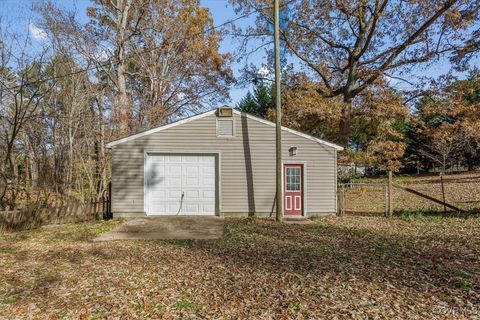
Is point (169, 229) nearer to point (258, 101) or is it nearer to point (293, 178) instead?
point (293, 178)

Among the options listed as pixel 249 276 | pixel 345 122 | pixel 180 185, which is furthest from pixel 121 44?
pixel 249 276

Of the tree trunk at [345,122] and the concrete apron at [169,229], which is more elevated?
the tree trunk at [345,122]

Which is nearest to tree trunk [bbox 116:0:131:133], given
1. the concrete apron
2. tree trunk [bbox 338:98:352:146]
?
A: the concrete apron

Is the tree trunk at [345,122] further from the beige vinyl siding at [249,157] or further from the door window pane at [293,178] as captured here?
the door window pane at [293,178]

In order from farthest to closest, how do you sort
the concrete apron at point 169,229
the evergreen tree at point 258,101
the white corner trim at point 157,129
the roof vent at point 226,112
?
the evergreen tree at point 258,101
the roof vent at point 226,112
the white corner trim at point 157,129
the concrete apron at point 169,229

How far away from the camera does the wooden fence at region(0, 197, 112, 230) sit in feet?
27.2

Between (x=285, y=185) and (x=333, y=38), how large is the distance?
35.0ft

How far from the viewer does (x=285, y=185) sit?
1053cm

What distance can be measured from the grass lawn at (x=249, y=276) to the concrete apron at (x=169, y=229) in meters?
0.52

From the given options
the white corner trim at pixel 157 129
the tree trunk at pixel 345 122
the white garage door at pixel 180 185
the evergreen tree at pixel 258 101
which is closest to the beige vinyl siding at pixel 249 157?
the white corner trim at pixel 157 129

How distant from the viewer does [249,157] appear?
10.5 metres

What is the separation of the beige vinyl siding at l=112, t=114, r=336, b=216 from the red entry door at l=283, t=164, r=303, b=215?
0.21 metres

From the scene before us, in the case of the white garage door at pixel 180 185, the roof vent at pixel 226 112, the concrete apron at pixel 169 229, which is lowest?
the concrete apron at pixel 169 229

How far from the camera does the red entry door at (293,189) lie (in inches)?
414
